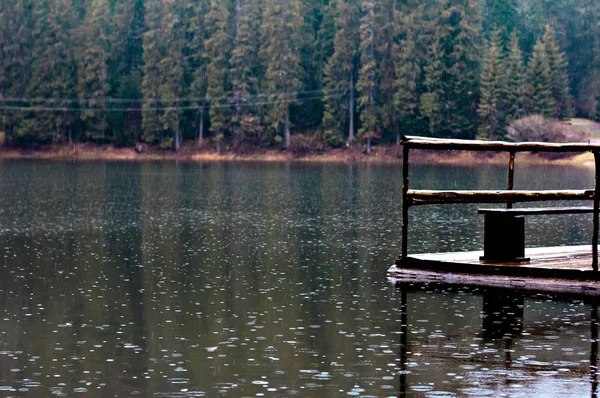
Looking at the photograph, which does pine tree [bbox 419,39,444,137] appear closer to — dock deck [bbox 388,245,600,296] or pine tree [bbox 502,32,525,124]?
pine tree [bbox 502,32,525,124]

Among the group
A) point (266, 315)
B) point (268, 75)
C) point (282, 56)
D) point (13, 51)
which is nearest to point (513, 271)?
point (266, 315)

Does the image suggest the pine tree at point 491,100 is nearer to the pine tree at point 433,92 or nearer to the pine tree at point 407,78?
the pine tree at point 433,92

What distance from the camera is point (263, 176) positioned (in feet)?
263

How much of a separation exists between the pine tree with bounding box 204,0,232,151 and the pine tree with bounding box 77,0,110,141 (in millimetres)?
11183

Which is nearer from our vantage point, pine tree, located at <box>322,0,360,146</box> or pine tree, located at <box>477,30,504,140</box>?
pine tree, located at <box>477,30,504,140</box>

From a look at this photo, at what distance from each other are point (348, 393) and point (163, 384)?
2.25 meters

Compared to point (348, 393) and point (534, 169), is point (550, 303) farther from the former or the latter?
point (534, 169)

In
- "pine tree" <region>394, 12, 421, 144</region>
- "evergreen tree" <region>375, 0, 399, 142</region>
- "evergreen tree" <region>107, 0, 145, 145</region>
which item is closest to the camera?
"pine tree" <region>394, 12, 421, 144</region>

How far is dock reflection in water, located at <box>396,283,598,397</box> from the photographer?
14438mm

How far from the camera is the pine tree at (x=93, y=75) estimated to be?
417 feet

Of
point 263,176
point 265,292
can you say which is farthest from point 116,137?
point 265,292

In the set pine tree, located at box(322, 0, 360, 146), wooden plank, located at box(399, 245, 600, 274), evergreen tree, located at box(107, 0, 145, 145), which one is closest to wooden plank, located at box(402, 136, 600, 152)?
wooden plank, located at box(399, 245, 600, 274)

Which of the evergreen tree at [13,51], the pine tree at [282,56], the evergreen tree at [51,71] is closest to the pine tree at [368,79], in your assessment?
the pine tree at [282,56]

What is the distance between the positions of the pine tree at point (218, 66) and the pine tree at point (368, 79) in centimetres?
1446
